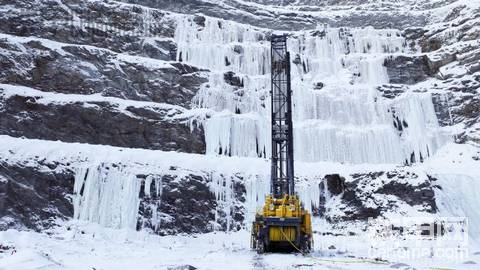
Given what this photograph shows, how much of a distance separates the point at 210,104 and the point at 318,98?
28.2 ft

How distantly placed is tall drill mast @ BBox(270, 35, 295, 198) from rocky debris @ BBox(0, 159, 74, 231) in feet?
36.9

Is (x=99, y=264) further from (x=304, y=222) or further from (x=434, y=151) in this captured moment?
(x=434, y=151)

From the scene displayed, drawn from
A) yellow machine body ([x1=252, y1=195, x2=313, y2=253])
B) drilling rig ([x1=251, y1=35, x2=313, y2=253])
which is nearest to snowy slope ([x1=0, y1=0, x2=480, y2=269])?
yellow machine body ([x1=252, y1=195, x2=313, y2=253])

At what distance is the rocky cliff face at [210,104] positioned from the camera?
27.1m

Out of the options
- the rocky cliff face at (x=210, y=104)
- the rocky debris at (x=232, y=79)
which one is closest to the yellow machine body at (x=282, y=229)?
the rocky cliff face at (x=210, y=104)

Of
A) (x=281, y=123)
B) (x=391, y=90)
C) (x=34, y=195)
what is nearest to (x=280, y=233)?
(x=281, y=123)

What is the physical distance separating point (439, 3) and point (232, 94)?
27.0 metres

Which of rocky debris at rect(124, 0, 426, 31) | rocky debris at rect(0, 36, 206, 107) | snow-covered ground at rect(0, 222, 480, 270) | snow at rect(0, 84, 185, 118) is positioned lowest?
snow-covered ground at rect(0, 222, 480, 270)

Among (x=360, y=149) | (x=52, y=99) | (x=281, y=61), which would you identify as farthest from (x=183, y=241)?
(x=360, y=149)

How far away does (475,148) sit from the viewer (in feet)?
109

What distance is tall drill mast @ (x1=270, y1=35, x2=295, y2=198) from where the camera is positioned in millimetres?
21703

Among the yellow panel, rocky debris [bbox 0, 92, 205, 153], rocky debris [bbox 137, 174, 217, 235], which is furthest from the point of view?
rocky debris [bbox 0, 92, 205, 153]

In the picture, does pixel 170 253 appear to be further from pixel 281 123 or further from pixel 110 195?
pixel 281 123

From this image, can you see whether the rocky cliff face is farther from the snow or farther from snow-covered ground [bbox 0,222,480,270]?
snow-covered ground [bbox 0,222,480,270]
